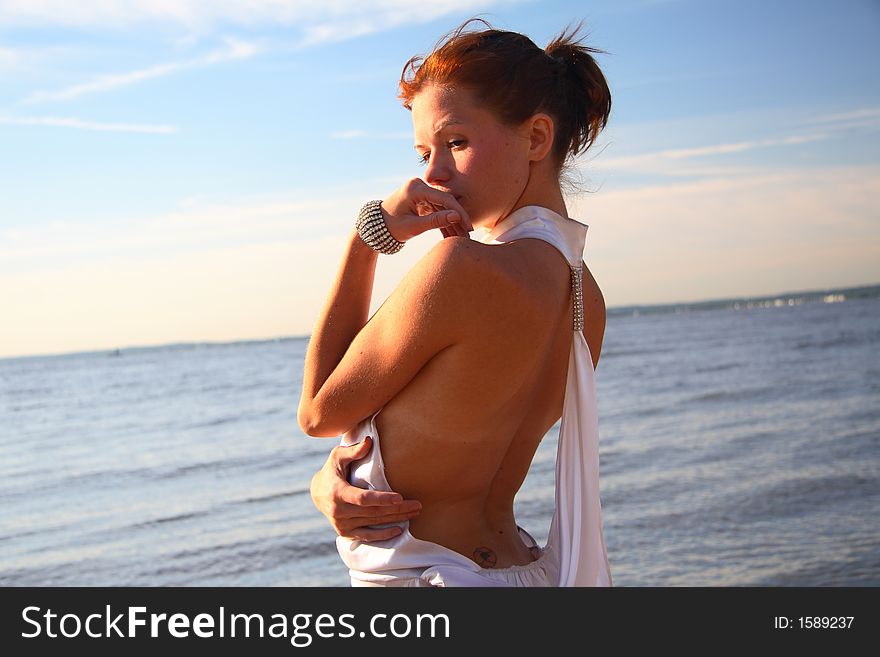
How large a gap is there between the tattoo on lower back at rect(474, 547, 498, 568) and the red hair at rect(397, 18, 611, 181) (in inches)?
Result: 33.1

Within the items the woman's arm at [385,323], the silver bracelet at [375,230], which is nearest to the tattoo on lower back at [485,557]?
the woman's arm at [385,323]

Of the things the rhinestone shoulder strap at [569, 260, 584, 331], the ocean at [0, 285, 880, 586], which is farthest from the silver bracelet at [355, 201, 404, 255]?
the ocean at [0, 285, 880, 586]

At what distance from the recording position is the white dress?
73.8 inches

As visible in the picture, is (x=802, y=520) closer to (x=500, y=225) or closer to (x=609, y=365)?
(x=500, y=225)

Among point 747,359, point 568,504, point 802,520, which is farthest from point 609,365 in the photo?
point 568,504

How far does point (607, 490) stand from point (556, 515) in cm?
680

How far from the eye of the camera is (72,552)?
8.20 m

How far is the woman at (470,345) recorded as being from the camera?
1.77 m

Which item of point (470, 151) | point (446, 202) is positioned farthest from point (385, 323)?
point (470, 151)

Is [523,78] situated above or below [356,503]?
above

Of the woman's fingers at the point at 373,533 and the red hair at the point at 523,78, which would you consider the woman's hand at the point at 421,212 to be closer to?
the red hair at the point at 523,78

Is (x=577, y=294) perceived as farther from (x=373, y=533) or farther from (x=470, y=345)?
(x=373, y=533)

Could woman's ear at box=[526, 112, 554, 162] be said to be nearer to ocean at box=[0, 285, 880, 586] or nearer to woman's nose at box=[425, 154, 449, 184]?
woman's nose at box=[425, 154, 449, 184]

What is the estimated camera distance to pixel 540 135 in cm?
195
